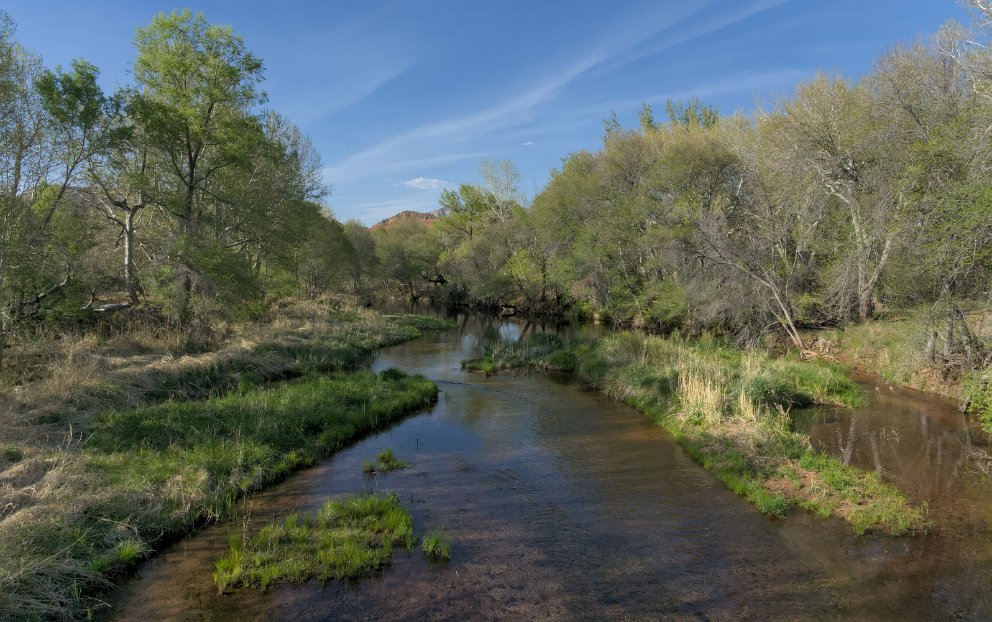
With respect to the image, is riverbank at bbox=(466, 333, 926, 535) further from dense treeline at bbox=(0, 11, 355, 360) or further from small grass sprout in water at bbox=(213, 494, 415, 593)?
dense treeline at bbox=(0, 11, 355, 360)

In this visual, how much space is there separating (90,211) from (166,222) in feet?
11.0

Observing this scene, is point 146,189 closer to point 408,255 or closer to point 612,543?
point 612,543

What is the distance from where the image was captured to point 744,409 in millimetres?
13336

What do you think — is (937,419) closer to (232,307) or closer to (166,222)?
(232,307)

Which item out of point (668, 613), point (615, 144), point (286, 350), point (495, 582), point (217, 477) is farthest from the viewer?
point (615, 144)

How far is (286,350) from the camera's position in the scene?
73.0ft

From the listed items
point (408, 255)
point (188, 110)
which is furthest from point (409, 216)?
point (188, 110)

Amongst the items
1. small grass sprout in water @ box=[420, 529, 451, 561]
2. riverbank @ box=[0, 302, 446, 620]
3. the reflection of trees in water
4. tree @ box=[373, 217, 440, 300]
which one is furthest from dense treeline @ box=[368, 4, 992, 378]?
tree @ box=[373, 217, 440, 300]

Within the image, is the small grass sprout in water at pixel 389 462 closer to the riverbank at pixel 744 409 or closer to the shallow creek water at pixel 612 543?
the shallow creek water at pixel 612 543

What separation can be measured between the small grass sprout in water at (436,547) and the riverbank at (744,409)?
5936 millimetres

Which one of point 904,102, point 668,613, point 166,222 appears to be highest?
point 904,102

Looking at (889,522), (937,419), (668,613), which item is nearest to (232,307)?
(668,613)

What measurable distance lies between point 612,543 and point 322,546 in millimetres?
4706

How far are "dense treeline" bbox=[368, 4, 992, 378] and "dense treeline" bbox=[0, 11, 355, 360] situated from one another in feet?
72.2
